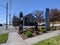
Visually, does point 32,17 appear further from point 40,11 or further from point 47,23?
point 47,23

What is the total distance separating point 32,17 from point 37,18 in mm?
5728

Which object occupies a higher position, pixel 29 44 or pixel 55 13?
pixel 55 13

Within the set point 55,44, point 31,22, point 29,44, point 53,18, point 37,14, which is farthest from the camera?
point 37,14

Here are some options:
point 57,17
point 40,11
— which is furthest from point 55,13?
point 40,11

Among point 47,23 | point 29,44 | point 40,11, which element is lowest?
point 29,44

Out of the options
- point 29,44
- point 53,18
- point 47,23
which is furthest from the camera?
point 53,18

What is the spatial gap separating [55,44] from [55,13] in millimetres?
63079

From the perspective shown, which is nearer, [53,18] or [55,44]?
[55,44]

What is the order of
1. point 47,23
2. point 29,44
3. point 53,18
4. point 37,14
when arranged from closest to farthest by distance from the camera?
1. point 29,44
2. point 47,23
3. point 53,18
4. point 37,14

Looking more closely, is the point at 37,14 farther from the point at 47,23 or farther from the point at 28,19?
the point at 47,23

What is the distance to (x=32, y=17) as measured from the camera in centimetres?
9612

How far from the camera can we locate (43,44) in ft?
41.8

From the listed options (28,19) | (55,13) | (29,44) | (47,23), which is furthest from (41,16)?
(29,44)

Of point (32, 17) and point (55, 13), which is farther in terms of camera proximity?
point (32, 17)
